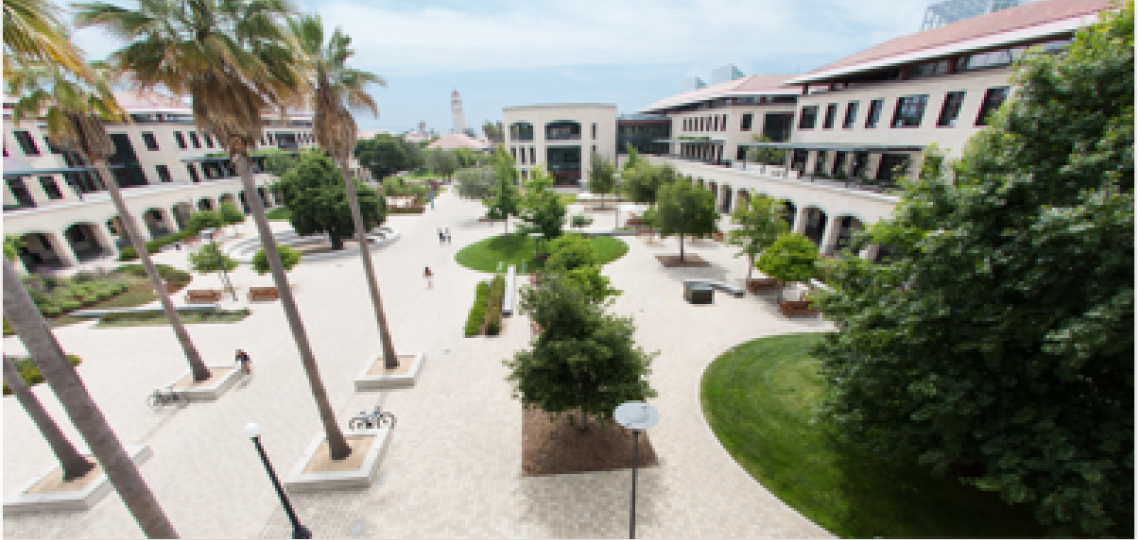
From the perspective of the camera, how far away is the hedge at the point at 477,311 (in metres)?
18.0

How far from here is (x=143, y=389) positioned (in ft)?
47.3

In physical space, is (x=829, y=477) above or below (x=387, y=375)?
below

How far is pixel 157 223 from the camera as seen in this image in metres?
42.4

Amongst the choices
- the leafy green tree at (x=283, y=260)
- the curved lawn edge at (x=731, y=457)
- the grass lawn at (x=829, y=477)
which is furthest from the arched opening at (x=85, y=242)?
the grass lawn at (x=829, y=477)

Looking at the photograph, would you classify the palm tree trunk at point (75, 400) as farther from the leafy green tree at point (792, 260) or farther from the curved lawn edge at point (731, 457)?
the leafy green tree at point (792, 260)

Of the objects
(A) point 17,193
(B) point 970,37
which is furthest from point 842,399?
(A) point 17,193

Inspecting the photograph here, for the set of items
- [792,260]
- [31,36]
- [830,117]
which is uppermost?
[31,36]

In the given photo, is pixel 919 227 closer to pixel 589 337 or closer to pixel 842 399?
pixel 842 399

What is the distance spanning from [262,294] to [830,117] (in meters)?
39.8

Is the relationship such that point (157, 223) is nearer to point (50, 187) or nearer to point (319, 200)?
point (50, 187)

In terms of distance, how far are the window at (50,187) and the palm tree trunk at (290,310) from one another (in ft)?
122

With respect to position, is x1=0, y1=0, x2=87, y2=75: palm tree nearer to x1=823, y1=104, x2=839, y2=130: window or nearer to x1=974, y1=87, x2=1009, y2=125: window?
x1=974, y1=87, x2=1009, y2=125: window

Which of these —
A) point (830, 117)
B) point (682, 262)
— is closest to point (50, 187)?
point (682, 262)

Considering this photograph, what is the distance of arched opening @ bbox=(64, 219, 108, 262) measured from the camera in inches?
1241
